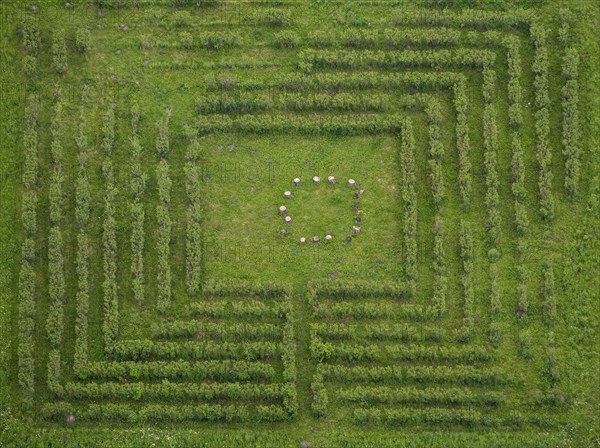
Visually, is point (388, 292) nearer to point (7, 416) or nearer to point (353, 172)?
point (353, 172)

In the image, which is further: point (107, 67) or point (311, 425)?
point (107, 67)

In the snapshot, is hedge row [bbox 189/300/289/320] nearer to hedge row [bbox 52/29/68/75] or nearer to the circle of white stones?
the circle of white stones

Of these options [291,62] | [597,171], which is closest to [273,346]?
[291,62]

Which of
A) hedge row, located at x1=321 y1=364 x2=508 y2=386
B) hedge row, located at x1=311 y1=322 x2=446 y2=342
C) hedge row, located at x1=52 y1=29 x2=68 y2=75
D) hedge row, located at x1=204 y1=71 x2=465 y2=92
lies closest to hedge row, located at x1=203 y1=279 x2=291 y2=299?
hedge row, located at x1=311 y1=322 x2=446 y2=342

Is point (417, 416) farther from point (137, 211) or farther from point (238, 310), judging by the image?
point (137, 211)

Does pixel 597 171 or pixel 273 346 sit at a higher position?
pixel 597 171

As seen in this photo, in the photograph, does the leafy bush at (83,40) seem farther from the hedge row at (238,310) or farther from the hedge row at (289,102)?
the hedge row at (238,310)

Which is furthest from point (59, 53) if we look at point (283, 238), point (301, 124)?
point (283, 238)
